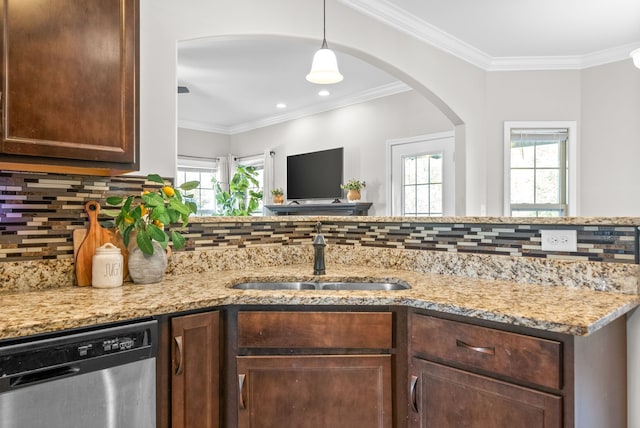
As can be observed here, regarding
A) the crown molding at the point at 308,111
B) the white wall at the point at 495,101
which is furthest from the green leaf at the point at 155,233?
the crown molding at the point at 308,111

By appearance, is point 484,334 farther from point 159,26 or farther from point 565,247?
point 159,26

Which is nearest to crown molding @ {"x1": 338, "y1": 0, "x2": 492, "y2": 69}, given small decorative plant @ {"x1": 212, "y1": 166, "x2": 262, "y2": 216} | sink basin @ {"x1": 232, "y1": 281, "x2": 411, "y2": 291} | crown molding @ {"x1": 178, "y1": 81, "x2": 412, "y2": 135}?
crown molding @ {"x1": 178, "y1": 81, "x2": 412, "y2": 135}

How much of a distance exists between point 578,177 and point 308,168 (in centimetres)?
325

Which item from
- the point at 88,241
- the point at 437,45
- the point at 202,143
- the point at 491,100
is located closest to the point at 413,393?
the point at 88,241

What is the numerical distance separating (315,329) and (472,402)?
0.56 m

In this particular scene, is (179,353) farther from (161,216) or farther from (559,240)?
(559,240)

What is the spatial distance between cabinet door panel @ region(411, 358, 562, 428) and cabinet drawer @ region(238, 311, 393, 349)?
168 millimetres

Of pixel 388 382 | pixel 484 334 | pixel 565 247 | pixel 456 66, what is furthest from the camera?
pixel 456 66

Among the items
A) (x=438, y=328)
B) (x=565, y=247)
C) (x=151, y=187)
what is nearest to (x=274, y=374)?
(x=438, y=328)

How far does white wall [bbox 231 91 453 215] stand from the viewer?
16.6ft

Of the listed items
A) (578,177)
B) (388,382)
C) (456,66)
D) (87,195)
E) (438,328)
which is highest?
(456,66)

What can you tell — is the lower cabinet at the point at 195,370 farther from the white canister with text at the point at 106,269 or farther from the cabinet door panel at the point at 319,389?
the white canister with text at the point at 106,269

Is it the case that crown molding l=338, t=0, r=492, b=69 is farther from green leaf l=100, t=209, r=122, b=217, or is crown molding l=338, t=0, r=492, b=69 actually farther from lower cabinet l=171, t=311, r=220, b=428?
lower cabinet l=171, t=311, r=220, b=428

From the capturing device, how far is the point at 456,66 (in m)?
4.10
